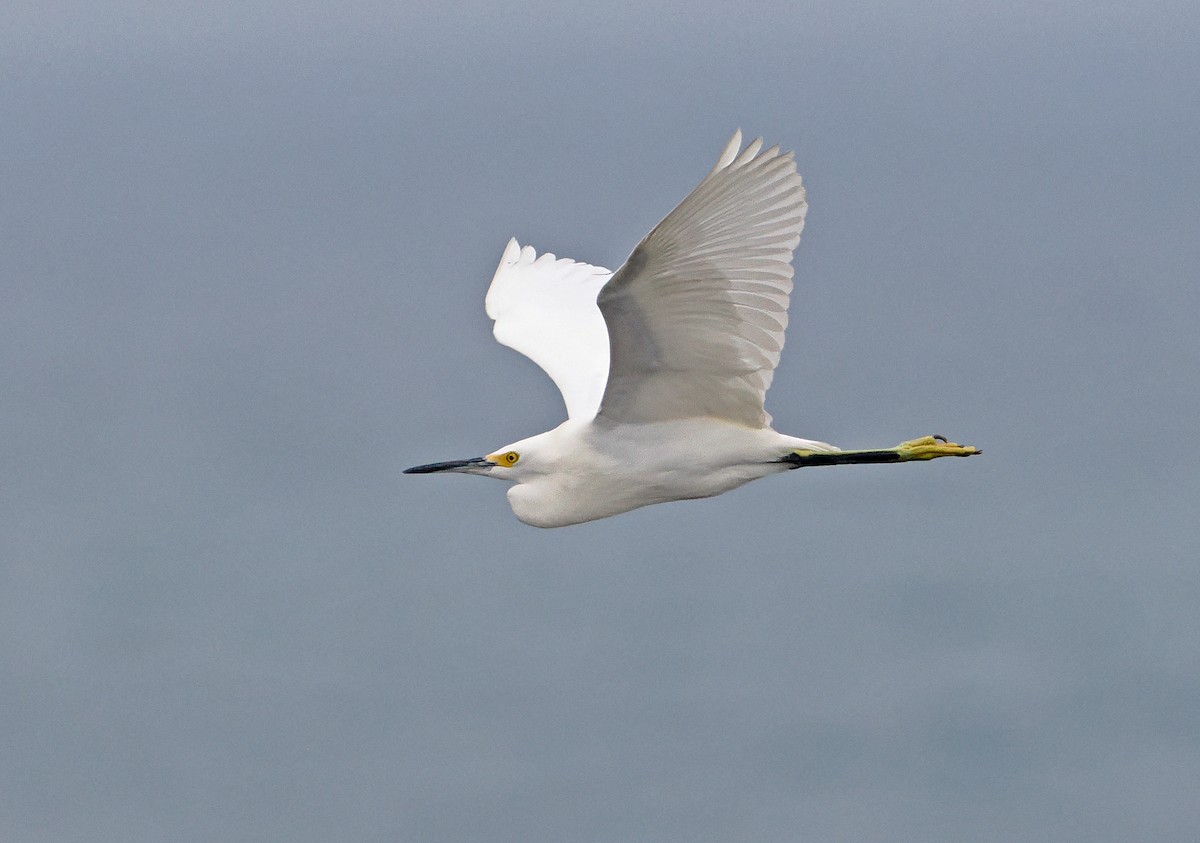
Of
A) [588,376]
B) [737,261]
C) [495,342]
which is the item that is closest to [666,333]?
[737,261]

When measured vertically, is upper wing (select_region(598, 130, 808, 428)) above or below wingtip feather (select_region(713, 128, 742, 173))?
below

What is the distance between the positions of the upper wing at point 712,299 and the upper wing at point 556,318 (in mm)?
1666

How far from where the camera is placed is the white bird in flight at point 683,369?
923 centimetres

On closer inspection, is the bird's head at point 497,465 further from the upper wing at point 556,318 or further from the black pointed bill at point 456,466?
the upper wing at point 556,318

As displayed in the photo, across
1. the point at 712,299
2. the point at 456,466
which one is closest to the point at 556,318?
the point at 456,466

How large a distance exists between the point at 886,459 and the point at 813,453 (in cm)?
69

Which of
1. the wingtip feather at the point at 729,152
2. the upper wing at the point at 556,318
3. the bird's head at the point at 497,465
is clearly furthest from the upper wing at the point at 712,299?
the upper wing at the point at 556,318

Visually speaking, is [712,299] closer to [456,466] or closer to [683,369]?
[683,369]

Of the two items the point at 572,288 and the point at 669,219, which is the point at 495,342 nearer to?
the point at 572,288

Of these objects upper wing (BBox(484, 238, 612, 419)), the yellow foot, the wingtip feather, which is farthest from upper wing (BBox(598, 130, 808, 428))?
upper wing (BBox(484, 238, 612, 419))

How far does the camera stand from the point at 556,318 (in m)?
13.8

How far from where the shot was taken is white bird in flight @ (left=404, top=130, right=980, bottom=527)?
30.3 feet

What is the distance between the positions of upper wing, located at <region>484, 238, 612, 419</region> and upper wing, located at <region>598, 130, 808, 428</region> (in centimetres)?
167

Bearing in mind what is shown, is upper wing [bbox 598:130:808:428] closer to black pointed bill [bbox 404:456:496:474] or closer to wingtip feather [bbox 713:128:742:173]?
wingtip feather [bbox 713:128:742:173]
